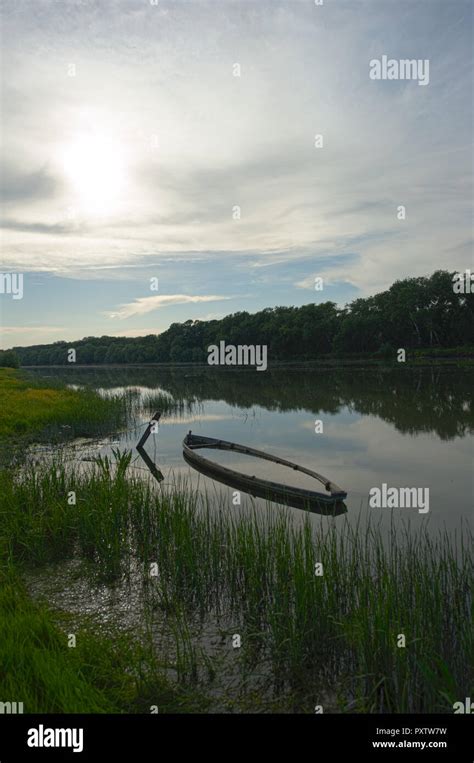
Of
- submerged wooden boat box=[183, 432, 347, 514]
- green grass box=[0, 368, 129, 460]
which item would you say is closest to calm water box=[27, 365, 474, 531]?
submerged wooden boat box=[183, 432, 347, 514]

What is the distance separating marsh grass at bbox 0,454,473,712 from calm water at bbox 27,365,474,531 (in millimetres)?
1604

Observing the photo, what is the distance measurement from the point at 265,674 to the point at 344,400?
30.6m

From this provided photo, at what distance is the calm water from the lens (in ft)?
46.4

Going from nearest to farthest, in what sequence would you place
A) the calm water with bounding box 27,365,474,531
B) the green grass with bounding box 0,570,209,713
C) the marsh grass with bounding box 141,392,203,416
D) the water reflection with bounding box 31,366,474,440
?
1. the green grass with bounding box 0,570,209,713
2. the calm water with bounding box 27,365,474,531
3. the water reflection with bounding box 31,366,474,440
4. the marsh grass with bounding box 141,392,203,416

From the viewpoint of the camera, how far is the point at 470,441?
20.4m

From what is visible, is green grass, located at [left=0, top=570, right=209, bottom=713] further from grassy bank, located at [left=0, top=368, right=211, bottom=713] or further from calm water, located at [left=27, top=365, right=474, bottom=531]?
calm water, located at [left=27, top=365, right=474, bottom=531]

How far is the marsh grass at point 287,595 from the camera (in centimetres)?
521

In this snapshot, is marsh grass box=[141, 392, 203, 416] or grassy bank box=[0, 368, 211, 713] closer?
grassy bank box=[0, 368, 211, 713]

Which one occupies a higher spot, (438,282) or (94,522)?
(438,282)

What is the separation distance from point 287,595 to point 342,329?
87656mm

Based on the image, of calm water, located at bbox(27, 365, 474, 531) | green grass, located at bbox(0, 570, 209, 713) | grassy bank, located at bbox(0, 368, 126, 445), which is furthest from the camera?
grassy bank, located at bbox(0, 368, 126, 445)

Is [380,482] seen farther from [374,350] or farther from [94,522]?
[374,350]

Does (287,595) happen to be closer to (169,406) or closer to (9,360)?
(169,406)
